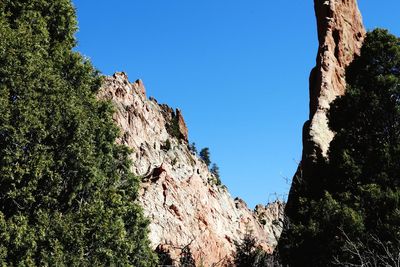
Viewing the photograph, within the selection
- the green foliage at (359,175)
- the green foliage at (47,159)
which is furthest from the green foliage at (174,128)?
the green foliage at (47,159)

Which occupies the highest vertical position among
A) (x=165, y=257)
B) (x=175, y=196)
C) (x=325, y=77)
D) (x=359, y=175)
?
(x=175, y=196)

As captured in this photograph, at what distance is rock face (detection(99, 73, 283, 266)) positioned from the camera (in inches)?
2030

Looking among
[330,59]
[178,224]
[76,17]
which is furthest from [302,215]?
[178,224]

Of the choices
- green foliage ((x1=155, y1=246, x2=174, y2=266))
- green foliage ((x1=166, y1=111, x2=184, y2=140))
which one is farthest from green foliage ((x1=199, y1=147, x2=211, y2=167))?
green foliage ((x1=155, y1=246, x2=174, y2=266))

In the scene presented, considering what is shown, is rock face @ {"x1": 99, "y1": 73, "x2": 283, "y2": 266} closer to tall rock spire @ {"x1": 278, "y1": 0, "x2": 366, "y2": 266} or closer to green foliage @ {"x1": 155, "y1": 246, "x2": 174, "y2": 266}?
green foliage @ {"x1": 155, "y1": 246, "x2": 174, "y2": 266}

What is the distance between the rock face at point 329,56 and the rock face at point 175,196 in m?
15.9

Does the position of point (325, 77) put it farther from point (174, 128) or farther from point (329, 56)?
point (174, 128)

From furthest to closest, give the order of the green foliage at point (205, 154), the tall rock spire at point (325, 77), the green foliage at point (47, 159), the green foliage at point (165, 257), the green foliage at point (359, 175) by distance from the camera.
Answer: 1. the green foliage at point (205, 154)
2. the green foliage at point (165, 257)
3. the tall rock spire at point (325, 77)
4. the green foliage at point (359, 175)
5. the green foliage at point (47, 159)

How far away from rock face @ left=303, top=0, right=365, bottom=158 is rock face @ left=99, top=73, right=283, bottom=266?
15.9 m

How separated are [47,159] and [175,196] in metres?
46.6

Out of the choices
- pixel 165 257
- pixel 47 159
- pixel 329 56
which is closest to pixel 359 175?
pixel 329 56

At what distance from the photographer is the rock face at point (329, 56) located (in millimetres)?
26969

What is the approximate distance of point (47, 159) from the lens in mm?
11094

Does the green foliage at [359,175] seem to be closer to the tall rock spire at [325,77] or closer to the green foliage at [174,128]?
the tall rock spire at [325,77]
